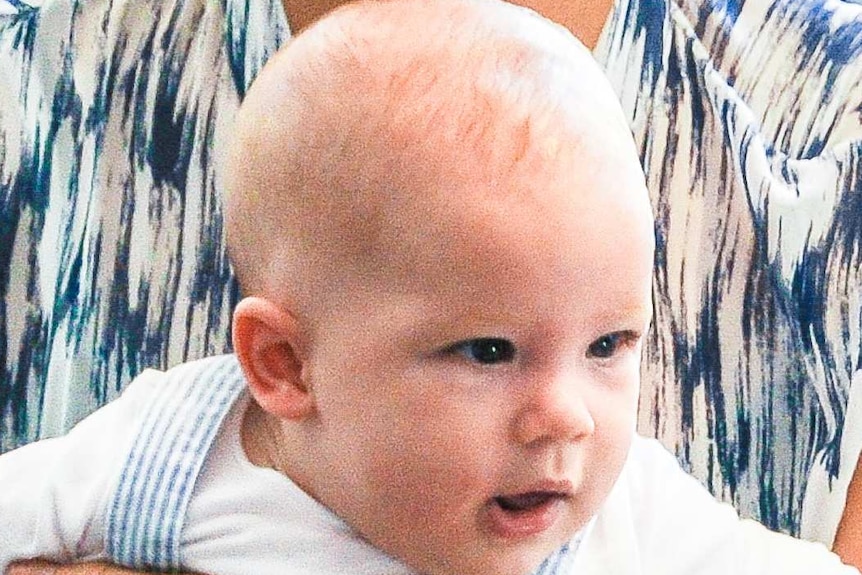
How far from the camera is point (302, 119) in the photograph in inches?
32.6

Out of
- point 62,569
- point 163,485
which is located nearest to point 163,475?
point 163,485

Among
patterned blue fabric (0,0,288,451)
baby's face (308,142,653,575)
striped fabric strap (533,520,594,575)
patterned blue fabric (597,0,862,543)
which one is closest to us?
baby's face (308,142,653,575)

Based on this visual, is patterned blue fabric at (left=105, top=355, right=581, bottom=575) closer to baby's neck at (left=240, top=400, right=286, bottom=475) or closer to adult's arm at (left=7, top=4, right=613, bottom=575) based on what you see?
baby's neck at (left=240, top=400, right=286, bottom=475)

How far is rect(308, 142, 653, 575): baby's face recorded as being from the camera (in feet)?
2.54

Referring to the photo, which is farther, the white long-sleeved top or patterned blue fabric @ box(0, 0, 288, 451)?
patterned blue fabric @ box(0, 0, 288, 451)

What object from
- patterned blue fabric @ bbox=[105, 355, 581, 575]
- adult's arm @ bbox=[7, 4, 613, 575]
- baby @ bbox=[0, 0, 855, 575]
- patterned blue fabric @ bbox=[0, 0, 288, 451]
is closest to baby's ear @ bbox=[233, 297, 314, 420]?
baby @ bbox=[0, 0, 855, 575]

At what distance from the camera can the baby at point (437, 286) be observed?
0.78 meters

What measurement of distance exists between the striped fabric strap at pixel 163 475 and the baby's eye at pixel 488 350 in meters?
0.28

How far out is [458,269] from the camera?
775 mm

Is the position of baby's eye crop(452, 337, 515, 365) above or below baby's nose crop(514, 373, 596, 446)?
above

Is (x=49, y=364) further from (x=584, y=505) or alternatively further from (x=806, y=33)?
(x=806, y=33)

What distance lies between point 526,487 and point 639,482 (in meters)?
0.22

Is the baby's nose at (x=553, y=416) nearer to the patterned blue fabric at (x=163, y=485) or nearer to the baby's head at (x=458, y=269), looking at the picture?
the baby's head at (x=458, y=269)

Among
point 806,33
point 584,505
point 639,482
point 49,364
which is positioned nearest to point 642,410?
point 639,482
